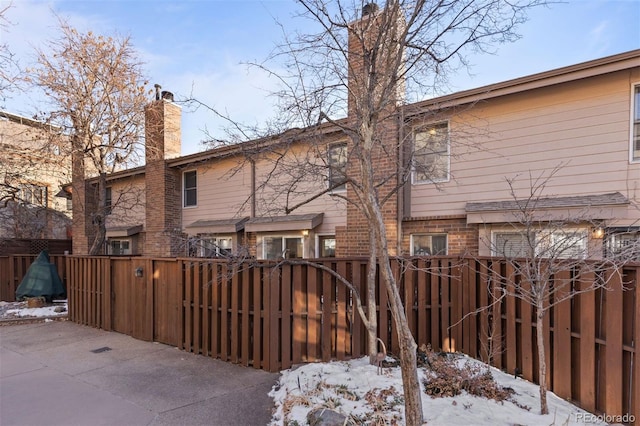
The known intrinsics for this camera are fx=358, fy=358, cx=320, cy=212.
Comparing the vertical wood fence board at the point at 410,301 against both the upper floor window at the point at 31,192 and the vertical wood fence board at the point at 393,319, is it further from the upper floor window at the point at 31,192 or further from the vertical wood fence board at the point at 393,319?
the upper floor window at the point at 31,192

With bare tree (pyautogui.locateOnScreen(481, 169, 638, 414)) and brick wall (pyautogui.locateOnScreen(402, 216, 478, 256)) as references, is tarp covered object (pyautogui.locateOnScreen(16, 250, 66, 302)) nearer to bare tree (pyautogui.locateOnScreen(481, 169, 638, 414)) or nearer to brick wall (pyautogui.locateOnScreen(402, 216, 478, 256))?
brick wall (pyautogui.locateOnScreen(402, 216, 478, 256))

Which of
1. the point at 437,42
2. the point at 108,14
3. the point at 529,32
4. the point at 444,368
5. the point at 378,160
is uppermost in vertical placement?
the point at 108,14

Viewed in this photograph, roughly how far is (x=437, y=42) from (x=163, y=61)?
9.72 meters

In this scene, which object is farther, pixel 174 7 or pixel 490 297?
pixel 174 7

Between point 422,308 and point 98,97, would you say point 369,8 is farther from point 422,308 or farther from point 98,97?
point 98,97

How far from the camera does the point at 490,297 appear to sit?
16.0 ft

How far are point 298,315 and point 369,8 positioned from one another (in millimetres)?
4120

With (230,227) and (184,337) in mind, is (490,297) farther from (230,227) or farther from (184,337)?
(230,227)

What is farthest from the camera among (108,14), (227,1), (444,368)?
(108,14)

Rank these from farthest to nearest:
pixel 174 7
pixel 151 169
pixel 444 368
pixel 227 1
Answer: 1. pixel 151 169
2. pixel 174 7
3. pixel 227 1
4. pixel 444 368

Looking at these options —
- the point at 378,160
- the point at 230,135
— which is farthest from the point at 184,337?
the point at 378,160

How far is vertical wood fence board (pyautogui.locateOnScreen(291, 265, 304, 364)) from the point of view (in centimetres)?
507

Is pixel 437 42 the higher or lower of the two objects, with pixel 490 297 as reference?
higher

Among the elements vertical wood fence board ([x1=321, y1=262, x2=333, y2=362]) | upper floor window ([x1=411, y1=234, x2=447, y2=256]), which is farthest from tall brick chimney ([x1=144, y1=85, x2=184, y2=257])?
vertical wood fence board ([x1=321, y1=262, x2=333, y2=362])
